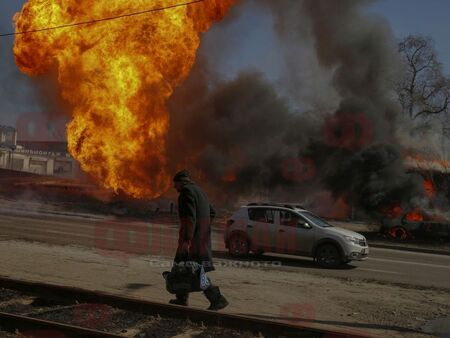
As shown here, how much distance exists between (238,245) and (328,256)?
101 inches

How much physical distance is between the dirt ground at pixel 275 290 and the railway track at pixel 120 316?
109 centimetres

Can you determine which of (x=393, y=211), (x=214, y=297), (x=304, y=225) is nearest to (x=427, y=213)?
(x=393, y=211)

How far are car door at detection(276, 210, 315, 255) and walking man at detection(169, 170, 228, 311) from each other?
6.67 m

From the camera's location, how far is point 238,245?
13.6 m

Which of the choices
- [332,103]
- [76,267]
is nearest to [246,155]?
[332,103]

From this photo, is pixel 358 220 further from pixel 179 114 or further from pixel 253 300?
pixel 253 300

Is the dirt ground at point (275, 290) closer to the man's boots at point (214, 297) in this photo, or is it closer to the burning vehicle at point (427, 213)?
the man's boots at point (214, 297)

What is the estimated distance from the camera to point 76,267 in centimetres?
1077

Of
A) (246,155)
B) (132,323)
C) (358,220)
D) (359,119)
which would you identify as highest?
(359,119)

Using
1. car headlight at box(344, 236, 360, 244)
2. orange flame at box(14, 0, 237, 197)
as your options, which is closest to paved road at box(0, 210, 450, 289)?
car headlight at box(344, 236, 360, 244)

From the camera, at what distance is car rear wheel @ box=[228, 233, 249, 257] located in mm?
13555

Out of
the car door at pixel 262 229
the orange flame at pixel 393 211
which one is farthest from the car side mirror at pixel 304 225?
the orange flame at pixel 393 211

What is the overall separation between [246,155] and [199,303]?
27.6 metres

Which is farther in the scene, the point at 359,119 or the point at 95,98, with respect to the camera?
the point at 359,119
